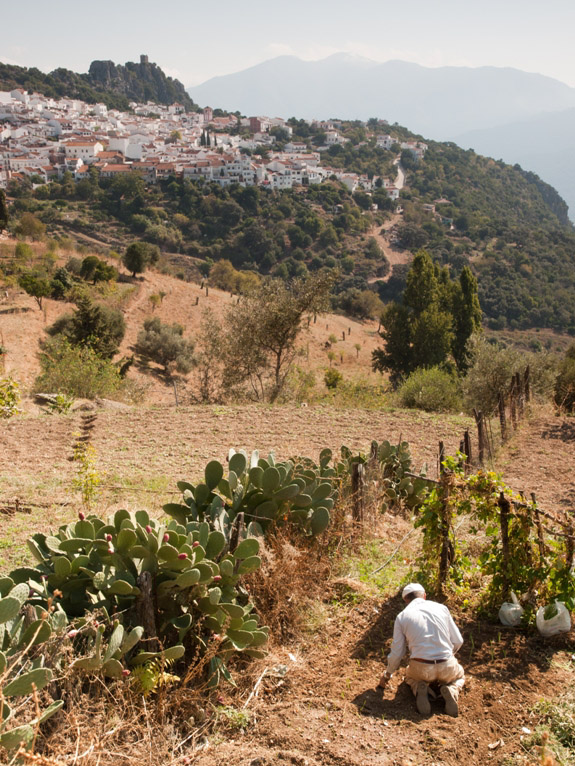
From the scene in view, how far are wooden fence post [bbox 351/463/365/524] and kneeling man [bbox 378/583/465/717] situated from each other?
2.37 m

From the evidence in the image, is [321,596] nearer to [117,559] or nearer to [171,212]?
[117,559]

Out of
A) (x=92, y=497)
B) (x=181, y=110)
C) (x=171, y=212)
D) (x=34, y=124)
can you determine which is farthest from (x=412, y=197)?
(x=181, y=110)

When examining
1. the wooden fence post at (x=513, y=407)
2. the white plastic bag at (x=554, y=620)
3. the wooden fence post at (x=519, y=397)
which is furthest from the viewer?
the wooden fence post at (x=519, y=397)

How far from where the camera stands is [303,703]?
12.0ft

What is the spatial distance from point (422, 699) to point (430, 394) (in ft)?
36.2

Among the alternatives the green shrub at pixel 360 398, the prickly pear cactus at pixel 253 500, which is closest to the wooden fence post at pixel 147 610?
the prickly pear cactus at pixel 253 500

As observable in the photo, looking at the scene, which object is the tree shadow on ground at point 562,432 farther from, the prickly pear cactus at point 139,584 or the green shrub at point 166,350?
the green shrub at point 166,350

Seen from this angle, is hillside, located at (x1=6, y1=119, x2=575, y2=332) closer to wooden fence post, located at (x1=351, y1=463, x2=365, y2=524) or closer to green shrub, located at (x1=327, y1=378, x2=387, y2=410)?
green shrub, located at (x1=327, y1=378, x2=387, y2=410)

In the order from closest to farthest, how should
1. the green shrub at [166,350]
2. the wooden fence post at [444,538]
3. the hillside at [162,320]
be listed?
1. the wooden fence post at [444,538]
2. the hillside at [162,320]
3. the green shrub at [166,350]

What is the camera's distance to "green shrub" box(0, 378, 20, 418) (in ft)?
37.4

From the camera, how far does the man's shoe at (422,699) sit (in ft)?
11.7

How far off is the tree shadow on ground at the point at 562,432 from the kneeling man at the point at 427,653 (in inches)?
314

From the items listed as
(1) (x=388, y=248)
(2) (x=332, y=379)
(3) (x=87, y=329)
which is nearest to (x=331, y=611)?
(2) (x=332, y=379)

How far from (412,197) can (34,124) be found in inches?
3071
